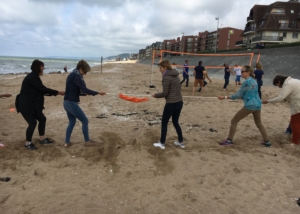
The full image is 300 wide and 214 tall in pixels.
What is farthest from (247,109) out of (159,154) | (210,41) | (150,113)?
(210,41)

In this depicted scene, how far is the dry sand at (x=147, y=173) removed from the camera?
2.90 m

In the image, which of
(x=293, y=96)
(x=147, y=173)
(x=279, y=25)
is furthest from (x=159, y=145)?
(x=279, y=25)

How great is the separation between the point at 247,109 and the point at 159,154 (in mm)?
1998

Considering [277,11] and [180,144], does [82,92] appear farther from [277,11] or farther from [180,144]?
[277,11]

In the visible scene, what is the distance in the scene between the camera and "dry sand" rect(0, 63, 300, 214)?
290cm

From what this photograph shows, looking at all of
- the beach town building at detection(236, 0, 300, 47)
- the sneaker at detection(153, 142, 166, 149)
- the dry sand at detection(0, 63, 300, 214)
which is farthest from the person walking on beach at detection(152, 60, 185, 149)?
the beach town building at detection(236, 0, 300, 47)

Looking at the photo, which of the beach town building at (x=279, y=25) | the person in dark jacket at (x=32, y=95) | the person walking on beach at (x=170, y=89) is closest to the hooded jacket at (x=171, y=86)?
the person walking on beach at (x=170, y=89)

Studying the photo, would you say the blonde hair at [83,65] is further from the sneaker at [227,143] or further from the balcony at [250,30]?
the balcony at [250,30]

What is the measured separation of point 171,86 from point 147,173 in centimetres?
164

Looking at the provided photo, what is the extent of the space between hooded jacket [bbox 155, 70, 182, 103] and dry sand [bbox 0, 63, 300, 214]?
108 centimetres

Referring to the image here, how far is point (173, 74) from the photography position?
417 cm

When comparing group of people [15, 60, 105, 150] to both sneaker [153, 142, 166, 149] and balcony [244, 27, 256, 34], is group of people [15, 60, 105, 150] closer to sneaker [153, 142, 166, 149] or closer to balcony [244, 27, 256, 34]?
sneaker [153, 142, 166, 149]

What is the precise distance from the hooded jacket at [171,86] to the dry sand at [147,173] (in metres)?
1.08

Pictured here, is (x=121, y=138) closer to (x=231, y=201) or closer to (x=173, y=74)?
(x=173, y=74)
